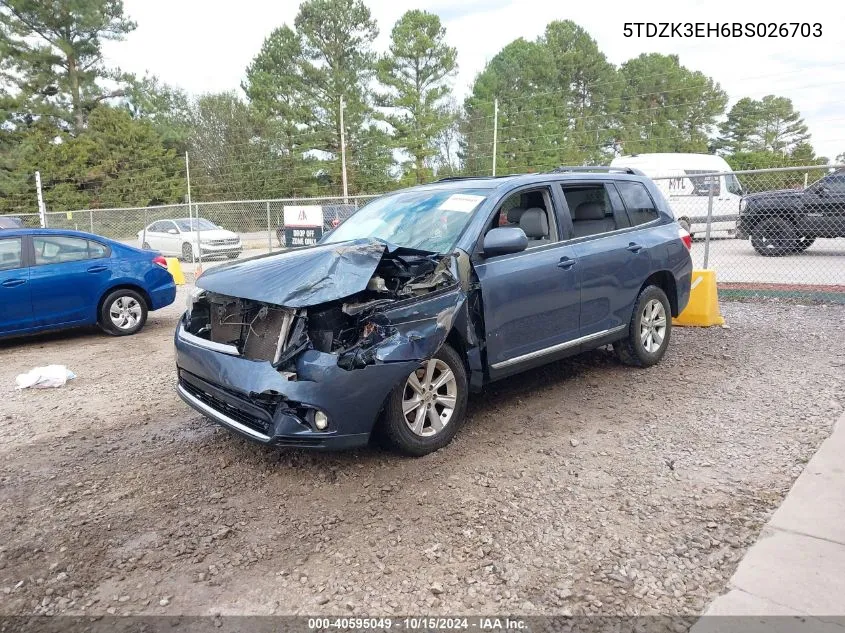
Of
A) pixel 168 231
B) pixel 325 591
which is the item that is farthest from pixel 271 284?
pixel 168 231

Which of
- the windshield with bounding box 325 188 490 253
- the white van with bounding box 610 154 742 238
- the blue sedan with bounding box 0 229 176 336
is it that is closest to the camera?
the windshield with bounding box 325 188 490 253

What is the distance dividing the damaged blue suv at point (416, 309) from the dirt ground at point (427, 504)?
0.38m

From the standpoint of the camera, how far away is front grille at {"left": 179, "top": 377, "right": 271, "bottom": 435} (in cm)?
355

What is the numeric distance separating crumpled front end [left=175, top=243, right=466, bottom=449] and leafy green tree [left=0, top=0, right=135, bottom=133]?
45.9 m

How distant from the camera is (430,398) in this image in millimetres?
3914

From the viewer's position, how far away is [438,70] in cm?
4078

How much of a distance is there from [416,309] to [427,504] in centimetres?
110

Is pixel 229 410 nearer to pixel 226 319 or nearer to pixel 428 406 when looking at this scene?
pixel 226 319

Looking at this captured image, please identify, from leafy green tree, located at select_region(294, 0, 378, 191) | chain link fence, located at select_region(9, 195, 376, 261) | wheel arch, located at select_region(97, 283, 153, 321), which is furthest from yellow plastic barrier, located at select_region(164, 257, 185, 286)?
leafy green tree, located at select_region(294, 0, 378, 191)

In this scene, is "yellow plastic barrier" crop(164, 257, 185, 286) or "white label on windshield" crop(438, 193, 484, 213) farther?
"yellow plastic barrier" crop(164, 257, 185, 286)

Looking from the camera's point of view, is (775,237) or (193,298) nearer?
(193,298)

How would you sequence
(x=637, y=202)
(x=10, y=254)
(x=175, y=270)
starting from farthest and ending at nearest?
(x=175, y=270) → (x=10, y=254) → (x=637, y=202)

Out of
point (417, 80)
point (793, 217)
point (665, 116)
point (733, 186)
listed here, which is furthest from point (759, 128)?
point (793, 217)

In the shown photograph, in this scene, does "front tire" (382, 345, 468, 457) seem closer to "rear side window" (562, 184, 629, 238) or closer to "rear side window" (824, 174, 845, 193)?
"rear side window" (562, 184, 629, 238)
